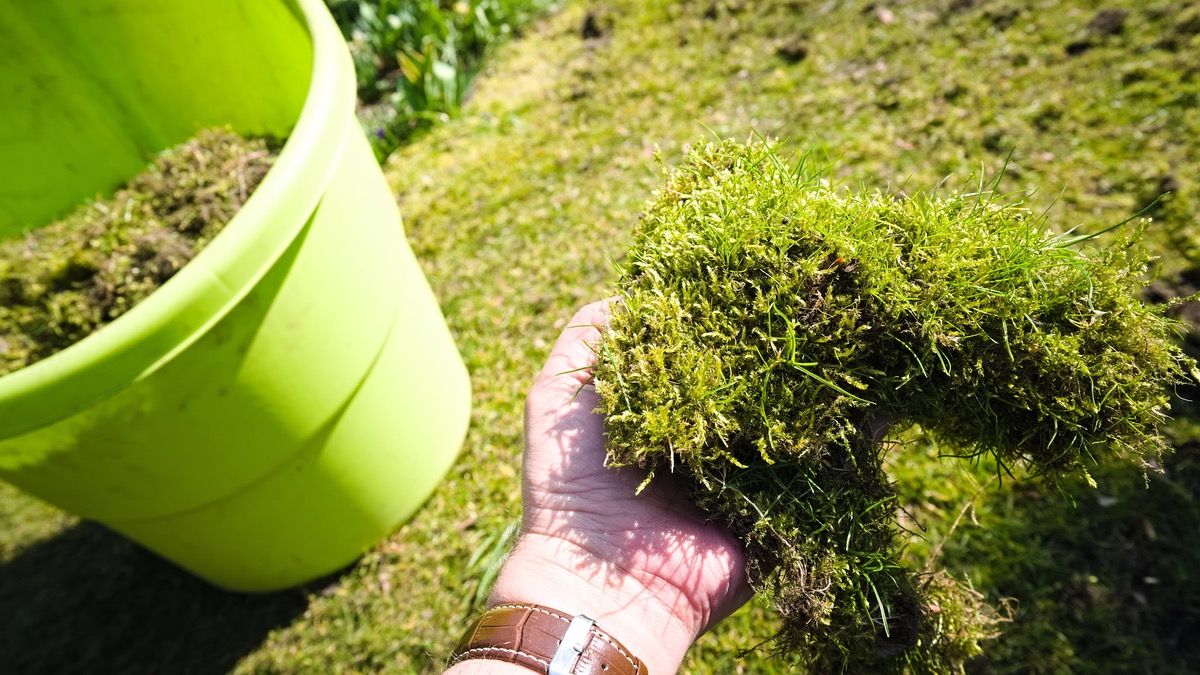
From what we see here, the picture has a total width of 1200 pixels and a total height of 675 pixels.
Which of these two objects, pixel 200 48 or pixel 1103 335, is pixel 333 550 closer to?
pixel 200 48

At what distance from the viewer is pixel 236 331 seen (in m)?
1.70

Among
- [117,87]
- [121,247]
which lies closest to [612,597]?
[121,247]

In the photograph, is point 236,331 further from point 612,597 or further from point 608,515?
point 612,597

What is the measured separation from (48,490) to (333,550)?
111cm

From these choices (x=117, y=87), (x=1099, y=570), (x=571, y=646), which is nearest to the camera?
(x=571, y=646)

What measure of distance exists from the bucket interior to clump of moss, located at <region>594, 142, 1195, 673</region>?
206cm

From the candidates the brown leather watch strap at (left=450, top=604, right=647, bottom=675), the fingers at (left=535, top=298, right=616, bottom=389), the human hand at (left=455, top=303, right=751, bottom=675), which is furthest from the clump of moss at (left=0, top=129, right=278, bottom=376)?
the brown leather watch strap at (left=450, top=604, right=647, bottom=675)

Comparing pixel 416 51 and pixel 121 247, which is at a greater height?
pixel 121 247

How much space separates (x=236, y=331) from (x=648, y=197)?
2550 mm

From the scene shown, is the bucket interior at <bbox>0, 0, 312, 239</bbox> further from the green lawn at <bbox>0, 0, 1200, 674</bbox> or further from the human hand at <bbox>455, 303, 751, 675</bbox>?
the human hand at <bbox>455, 303, 751, 675</bbox>

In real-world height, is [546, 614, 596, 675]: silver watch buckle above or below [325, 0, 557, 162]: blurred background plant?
below

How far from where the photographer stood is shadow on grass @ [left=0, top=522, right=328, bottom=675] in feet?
9.57

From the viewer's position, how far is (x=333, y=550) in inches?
108

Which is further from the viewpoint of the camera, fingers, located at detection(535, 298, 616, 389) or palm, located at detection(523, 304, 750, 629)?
fingers, located at detection(535, 298, 616, 389)
